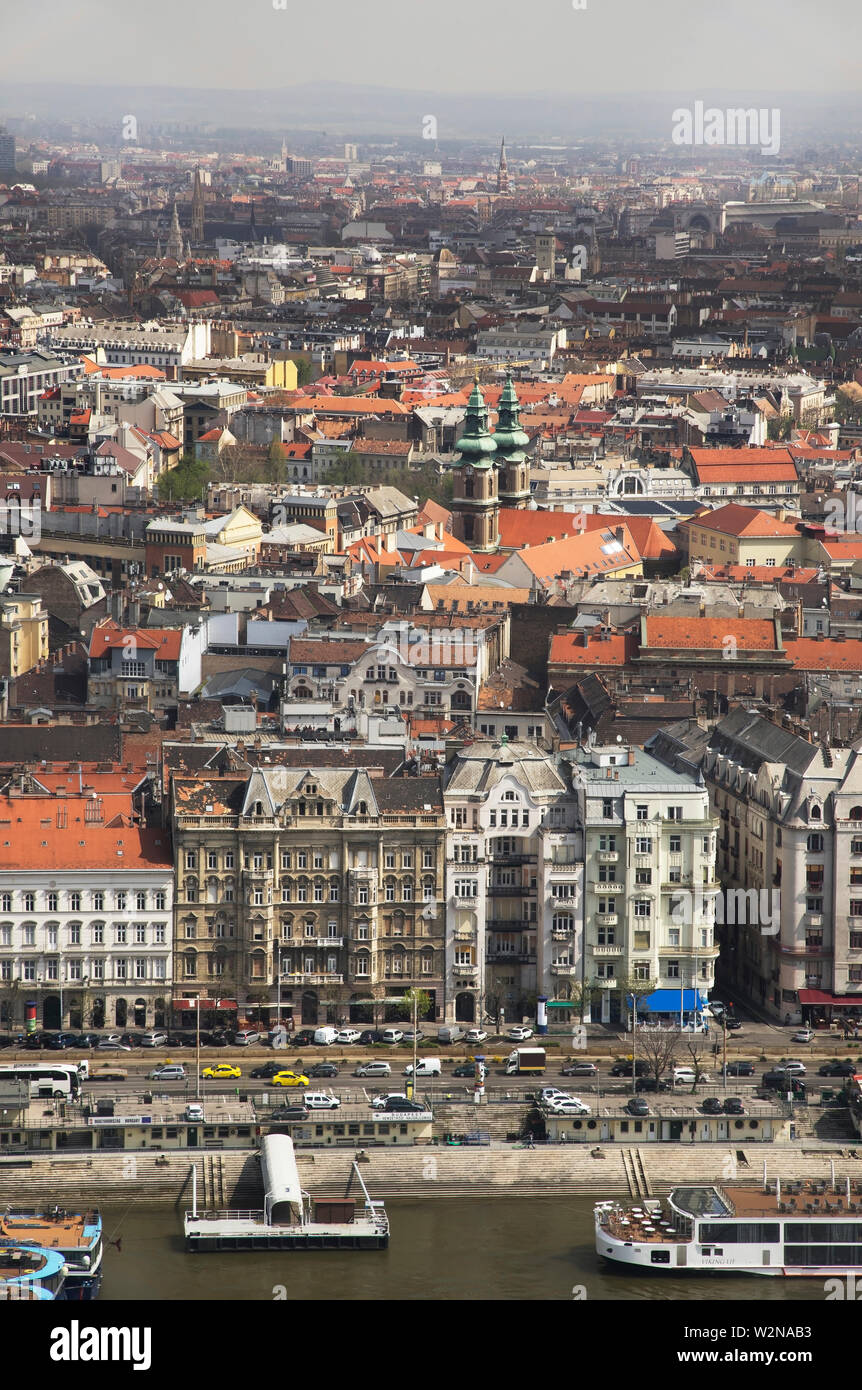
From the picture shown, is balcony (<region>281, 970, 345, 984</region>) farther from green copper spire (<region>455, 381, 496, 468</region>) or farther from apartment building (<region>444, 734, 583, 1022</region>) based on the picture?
green copper spire (<region>455, 381, 496, 468</region>)

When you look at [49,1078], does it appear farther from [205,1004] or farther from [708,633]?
[708,633]

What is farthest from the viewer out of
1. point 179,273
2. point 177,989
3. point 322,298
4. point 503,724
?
point 179,273

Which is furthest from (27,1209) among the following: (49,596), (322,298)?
(322,298)

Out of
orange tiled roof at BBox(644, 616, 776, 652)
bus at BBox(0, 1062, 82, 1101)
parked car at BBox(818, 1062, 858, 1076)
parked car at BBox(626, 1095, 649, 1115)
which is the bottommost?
parked car at BBox(818, 1062, 858, 1076)

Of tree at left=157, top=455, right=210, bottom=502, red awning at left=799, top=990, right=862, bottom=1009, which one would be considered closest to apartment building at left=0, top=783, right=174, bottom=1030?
red awning at left=799, top=990, right=862, bottom=1009

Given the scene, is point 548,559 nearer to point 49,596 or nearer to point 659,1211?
point 49,596

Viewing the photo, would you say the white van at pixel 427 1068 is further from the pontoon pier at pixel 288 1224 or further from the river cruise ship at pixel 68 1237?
the river cruise ship at pixel 68 1237

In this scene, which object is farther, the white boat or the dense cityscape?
the dense cityscape

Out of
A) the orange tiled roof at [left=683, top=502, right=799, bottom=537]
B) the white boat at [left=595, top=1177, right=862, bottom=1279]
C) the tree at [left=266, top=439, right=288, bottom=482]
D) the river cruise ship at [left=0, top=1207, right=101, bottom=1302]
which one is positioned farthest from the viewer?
the tree at [left=266, top=439, right=288, bottom=482]
